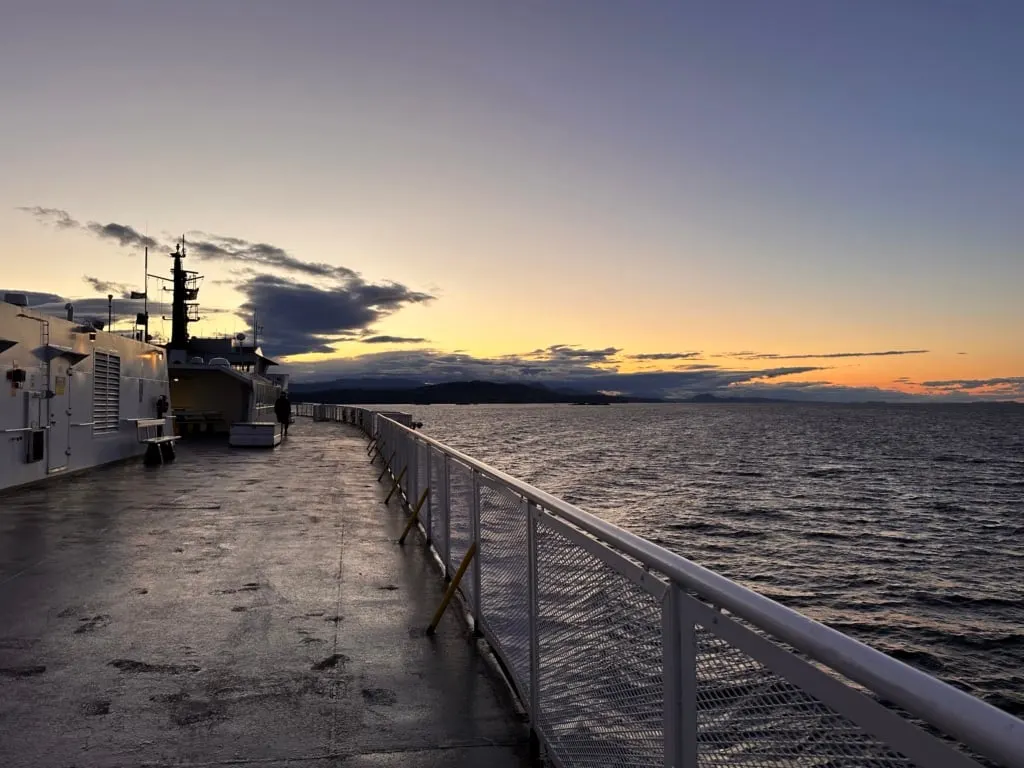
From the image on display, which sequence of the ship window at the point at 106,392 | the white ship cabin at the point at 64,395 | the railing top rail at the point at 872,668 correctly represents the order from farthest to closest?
the ship window at the point at 106,392
the white ship cabin at the point at 64,395
the railing top rail at the point at 872,668

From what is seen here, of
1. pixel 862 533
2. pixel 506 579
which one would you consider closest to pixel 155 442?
pixel 506 579

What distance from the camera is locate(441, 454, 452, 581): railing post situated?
705 centimetres

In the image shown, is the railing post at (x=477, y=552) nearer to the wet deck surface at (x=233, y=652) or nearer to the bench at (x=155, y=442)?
the wet deck surface at (x=233, y=652)

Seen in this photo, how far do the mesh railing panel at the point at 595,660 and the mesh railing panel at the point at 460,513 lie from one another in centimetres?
222

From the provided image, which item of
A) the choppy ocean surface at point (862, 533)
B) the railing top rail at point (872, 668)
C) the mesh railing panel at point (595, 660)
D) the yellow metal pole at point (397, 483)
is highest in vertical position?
the railing top rail at point (872, 668)

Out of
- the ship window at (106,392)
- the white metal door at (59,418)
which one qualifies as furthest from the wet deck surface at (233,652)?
the ship window at (106,392)

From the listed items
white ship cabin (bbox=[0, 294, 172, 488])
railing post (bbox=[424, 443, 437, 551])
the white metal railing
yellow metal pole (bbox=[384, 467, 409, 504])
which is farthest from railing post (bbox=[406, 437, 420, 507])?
white ship cabin (bbox=[0, 294, 172, 488])

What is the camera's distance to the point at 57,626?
5758mm

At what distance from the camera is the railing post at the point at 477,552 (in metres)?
5.56

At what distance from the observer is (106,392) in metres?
18.5

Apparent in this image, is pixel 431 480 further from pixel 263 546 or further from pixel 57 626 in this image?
pixel 57 626

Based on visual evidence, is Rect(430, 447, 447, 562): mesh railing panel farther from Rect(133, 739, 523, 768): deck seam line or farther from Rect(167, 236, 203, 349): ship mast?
Rect(167, 236, 203, 349): ship mast

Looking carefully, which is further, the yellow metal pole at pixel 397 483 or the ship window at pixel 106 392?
the ship window at pixel 106 392

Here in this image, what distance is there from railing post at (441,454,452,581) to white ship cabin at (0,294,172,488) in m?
9.73
